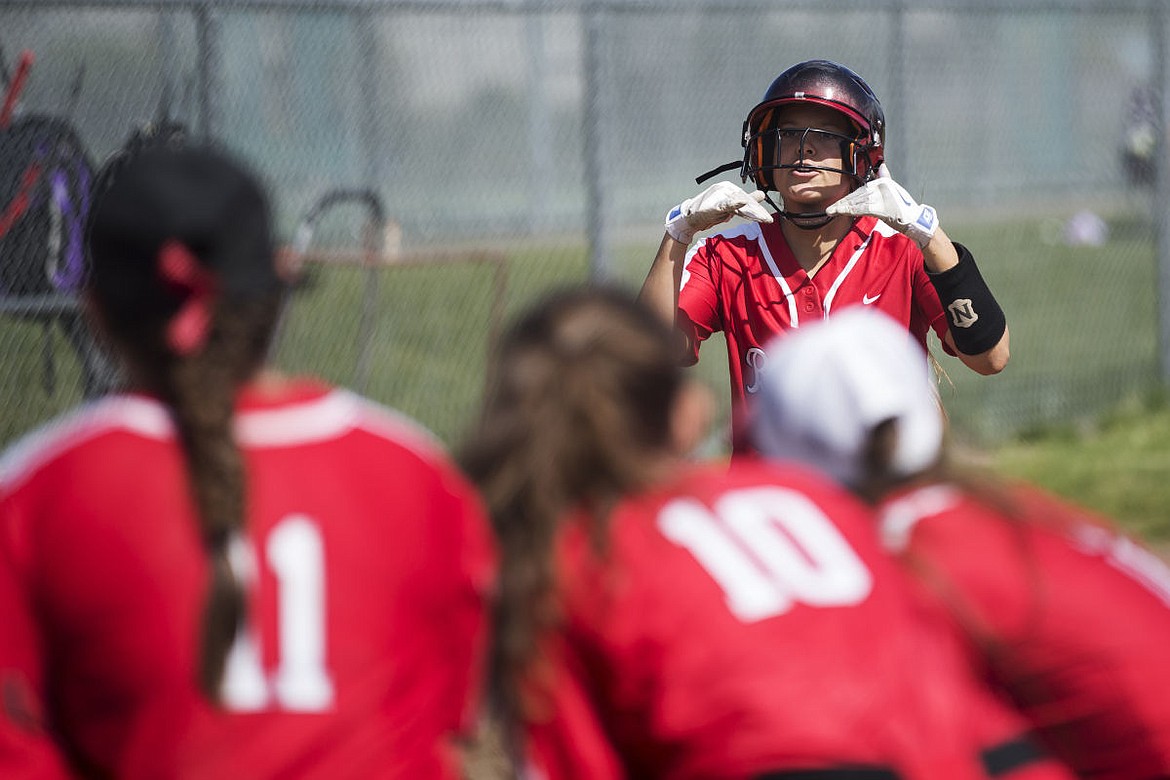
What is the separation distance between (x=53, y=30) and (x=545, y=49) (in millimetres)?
2389

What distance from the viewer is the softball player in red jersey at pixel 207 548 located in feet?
6.27

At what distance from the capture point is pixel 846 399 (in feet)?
7.23

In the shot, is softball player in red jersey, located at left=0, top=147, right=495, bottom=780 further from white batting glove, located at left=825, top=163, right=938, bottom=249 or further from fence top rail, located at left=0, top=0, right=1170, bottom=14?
fence top rail, located at left=0, top=0, right=1170, bottom=14

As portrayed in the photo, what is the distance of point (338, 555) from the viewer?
76.9 inches

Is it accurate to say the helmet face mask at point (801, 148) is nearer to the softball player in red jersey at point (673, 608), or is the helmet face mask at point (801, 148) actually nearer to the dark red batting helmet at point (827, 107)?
the dark red batting helmet at point (827, 107)

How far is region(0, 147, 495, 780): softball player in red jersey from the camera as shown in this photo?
191cm

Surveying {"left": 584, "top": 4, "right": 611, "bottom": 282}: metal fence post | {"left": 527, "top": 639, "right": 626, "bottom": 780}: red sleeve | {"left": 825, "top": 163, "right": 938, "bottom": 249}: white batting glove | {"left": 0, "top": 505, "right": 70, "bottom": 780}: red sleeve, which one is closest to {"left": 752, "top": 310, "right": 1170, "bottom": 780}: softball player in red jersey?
{"left": 527, "top": 639, "right": 626, "bottom": 780}: red sleeve

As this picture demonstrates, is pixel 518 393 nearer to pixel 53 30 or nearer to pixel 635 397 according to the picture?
pixel 635 397

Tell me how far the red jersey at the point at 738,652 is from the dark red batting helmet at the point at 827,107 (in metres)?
2.10

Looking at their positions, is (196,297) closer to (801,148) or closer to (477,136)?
(801,148)

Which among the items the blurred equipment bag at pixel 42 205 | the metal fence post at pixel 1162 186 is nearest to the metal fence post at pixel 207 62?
the blurred equipment bag at pixel 42 205

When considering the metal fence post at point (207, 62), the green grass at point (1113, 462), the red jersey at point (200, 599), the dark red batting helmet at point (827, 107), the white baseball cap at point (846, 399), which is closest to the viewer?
the red jersey at point (200, 599)

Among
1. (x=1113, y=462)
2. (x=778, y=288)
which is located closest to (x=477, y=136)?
(x=778, y=288)

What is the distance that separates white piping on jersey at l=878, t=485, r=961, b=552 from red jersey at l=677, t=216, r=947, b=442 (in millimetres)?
1736
